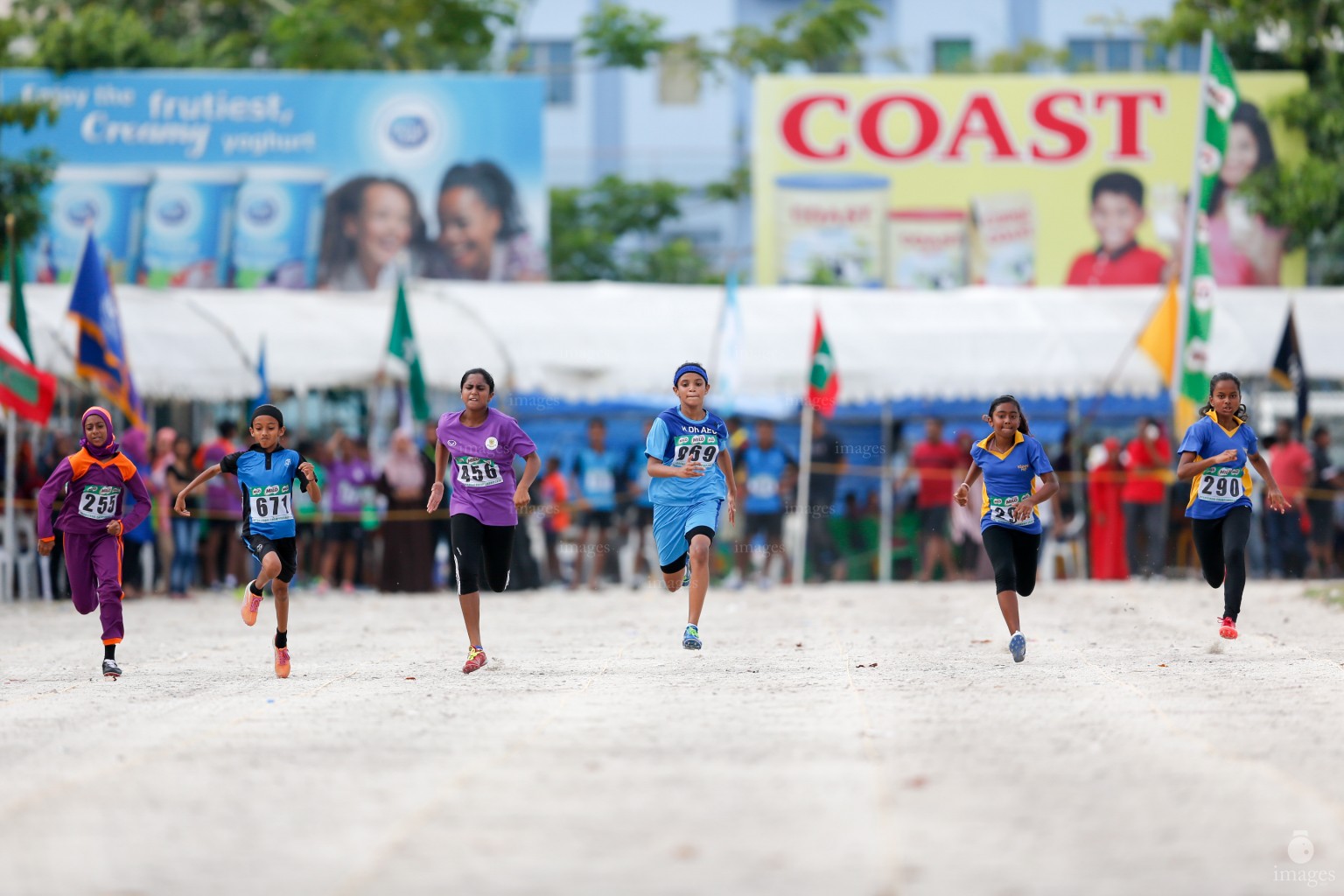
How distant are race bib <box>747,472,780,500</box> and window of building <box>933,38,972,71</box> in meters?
31.6

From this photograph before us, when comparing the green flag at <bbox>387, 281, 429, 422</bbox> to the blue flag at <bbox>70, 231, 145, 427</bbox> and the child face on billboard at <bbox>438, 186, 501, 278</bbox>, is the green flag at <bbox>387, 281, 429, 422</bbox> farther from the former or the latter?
the child face on billboard at <bbox>438, 186, 501, 278</bbox>

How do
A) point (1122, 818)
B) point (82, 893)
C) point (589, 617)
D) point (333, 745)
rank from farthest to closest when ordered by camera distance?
point (589, 617)
point (333, 745)
point (1122, 818)
point (82, 893)

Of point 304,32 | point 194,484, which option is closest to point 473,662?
point 194,484

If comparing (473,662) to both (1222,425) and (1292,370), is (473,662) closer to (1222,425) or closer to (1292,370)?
(1222,425)

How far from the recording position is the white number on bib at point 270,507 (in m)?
11.0

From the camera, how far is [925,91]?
31016 mm

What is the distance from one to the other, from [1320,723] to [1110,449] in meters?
15.5

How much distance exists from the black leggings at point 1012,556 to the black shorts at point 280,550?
4246mm

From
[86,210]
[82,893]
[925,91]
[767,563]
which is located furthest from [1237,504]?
[86,210]

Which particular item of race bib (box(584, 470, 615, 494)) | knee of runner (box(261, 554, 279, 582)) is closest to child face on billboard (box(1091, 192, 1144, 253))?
race bib (box(584, 470, 615, 494))

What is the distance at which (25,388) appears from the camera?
18.5m

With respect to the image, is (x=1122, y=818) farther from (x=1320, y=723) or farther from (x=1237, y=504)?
(x=1237, y=504)

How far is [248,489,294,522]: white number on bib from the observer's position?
11039 millimetres

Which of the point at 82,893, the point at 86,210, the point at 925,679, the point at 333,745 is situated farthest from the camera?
the point at 86,210
